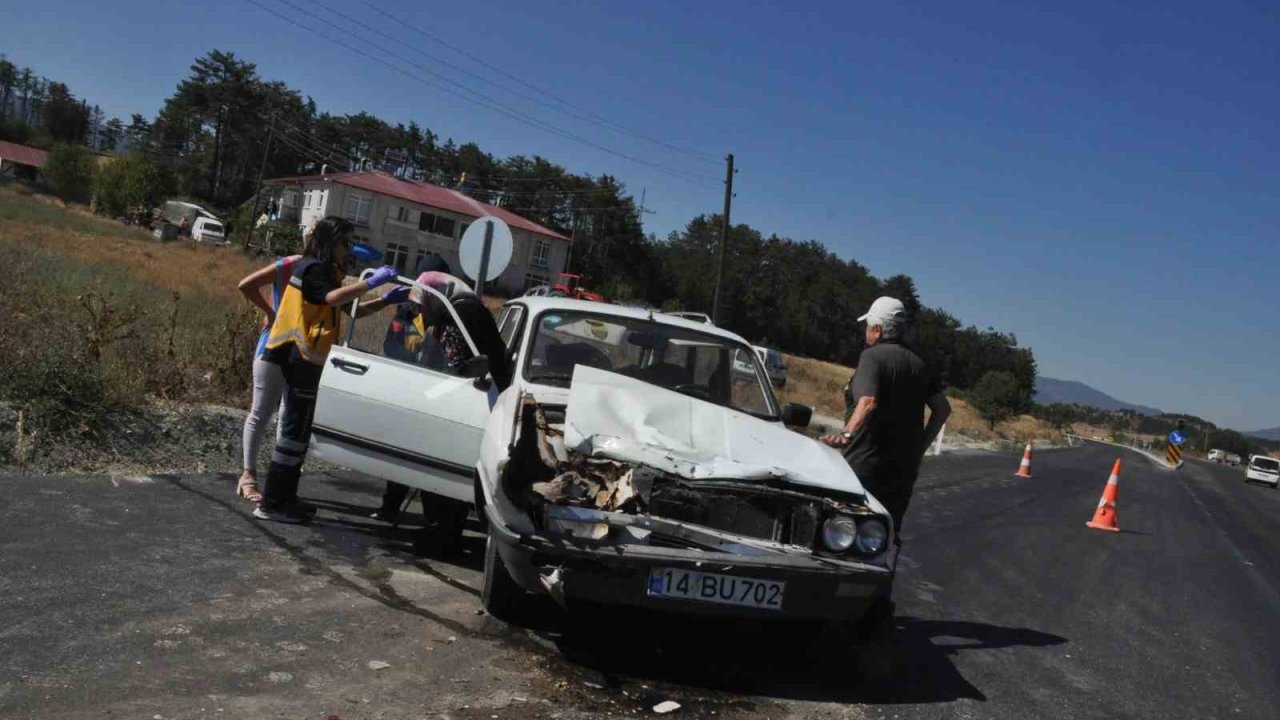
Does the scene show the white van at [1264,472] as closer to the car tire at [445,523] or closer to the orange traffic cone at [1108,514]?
the orange traffic cone at [1108,514]

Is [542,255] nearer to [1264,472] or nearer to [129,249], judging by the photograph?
[129,249]

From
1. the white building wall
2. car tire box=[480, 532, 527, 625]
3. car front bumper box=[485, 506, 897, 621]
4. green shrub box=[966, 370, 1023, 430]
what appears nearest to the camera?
car front bumper box=[485, 506, 897, 621]

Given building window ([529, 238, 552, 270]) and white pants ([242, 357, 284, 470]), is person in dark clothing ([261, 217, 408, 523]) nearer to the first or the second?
white pants ([242, 357, 284, 470])

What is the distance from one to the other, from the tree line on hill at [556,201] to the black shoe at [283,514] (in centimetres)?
6549

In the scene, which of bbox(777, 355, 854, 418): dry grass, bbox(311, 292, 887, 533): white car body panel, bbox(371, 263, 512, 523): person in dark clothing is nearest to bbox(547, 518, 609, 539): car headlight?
bbox(311, 292, 887, 533): white car body panel

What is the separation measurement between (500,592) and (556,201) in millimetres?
94840

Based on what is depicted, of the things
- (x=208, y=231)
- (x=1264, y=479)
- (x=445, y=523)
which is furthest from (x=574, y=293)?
(x=208, y=231)

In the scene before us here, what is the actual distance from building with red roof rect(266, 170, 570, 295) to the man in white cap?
59.3 metres

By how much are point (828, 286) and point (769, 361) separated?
73.2m

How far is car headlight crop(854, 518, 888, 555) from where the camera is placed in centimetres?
453

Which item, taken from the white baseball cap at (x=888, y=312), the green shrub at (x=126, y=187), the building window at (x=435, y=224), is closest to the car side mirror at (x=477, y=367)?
the white baseball cap at (x=888, y=312)

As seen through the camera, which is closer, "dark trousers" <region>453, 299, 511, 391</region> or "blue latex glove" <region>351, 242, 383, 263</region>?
"dark trousers" <region>453, 299, 511, 391</region>

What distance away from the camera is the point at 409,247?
220ft

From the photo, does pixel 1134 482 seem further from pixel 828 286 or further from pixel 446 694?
pixel 828 286
